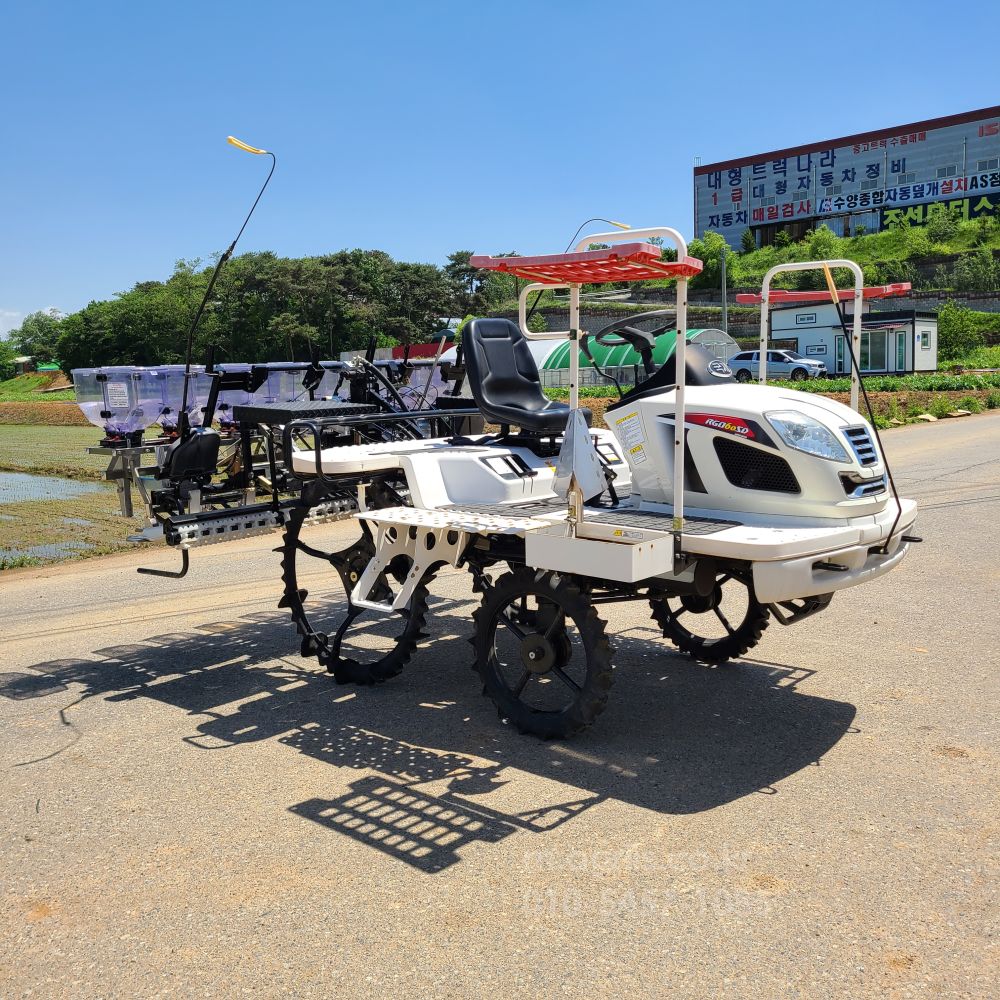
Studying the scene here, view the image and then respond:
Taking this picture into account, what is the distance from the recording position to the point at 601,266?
4.84 meters

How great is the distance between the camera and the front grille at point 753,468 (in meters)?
5.05

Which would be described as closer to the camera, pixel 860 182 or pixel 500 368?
pixel 500 368

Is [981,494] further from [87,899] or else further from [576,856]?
[87,899]

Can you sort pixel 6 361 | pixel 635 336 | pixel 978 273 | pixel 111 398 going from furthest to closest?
pixel 6 361 < pixel 978 273 < pixel 111 398 < pixel 635 336

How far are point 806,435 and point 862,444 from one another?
1.22 feet

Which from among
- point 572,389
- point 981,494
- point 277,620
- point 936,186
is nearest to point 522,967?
point 572,389

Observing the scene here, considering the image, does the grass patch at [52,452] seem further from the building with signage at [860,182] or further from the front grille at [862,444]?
the building with signage at [860,182]

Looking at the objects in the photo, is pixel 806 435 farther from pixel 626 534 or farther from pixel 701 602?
pixel 701 602

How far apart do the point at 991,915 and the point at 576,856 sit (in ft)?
4.90

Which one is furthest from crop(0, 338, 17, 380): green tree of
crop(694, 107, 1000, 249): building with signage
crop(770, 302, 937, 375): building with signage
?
crop(770, 302, 937, 375): building with signage

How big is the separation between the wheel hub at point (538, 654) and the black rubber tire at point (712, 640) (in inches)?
54.7

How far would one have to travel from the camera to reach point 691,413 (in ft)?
17.3

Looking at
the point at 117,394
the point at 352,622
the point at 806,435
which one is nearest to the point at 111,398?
the point at 117,394

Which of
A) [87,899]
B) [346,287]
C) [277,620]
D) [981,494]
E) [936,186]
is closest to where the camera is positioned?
[87,899]
